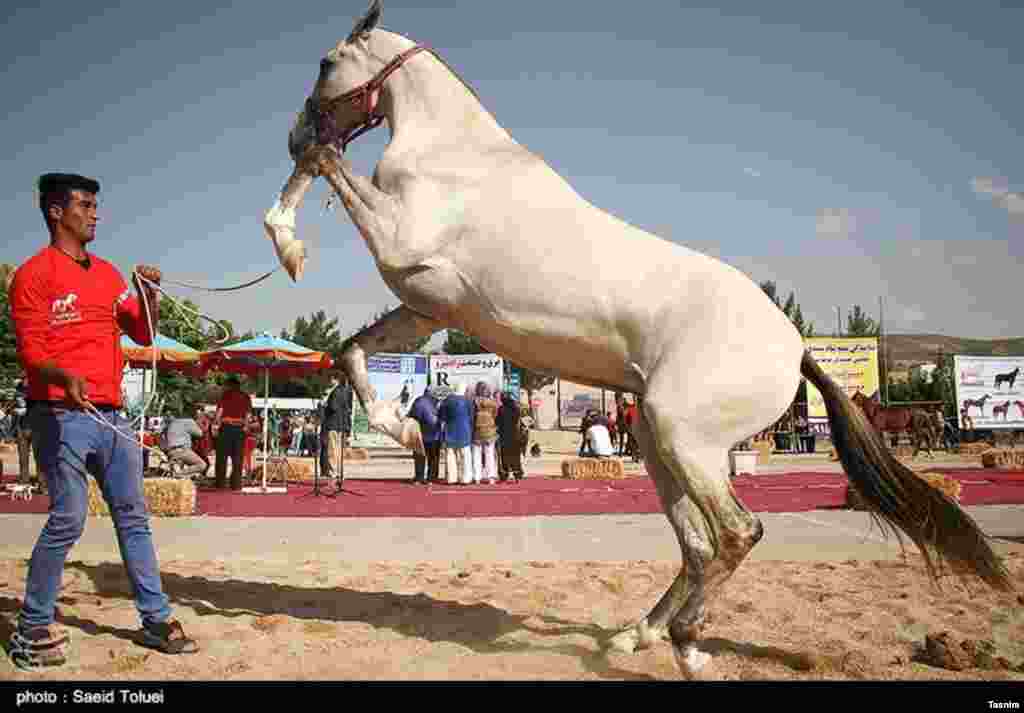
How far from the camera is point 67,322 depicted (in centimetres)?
353

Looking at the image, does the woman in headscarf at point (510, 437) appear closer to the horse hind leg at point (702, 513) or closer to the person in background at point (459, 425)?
the person in background at point (459, 425)

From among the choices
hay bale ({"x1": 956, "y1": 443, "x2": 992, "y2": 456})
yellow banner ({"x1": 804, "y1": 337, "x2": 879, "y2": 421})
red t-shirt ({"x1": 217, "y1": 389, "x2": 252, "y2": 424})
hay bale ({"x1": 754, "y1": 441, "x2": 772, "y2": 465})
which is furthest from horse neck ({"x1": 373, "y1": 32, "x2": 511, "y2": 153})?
hay bale ({"x1": 956, "y1": 443, "x2": 992, "y2": 456})

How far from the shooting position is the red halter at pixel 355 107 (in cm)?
410

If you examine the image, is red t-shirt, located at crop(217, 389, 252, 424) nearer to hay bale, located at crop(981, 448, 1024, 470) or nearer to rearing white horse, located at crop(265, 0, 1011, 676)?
rearing white horse, located at crop(265, 0, 1011, 676)

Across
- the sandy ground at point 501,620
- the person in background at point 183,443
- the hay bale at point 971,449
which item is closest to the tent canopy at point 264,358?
the person in background at point 183,443

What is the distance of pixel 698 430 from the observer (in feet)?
11.0

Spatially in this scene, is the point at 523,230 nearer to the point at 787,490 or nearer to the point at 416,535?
the point at 416,535

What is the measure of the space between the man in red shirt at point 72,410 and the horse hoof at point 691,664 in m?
→ 2.36

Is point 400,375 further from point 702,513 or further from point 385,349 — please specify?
point 702,513

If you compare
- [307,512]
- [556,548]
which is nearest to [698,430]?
Answer: [556,548]

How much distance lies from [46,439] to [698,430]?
3090 mm

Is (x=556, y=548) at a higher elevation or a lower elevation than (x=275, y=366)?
lower
